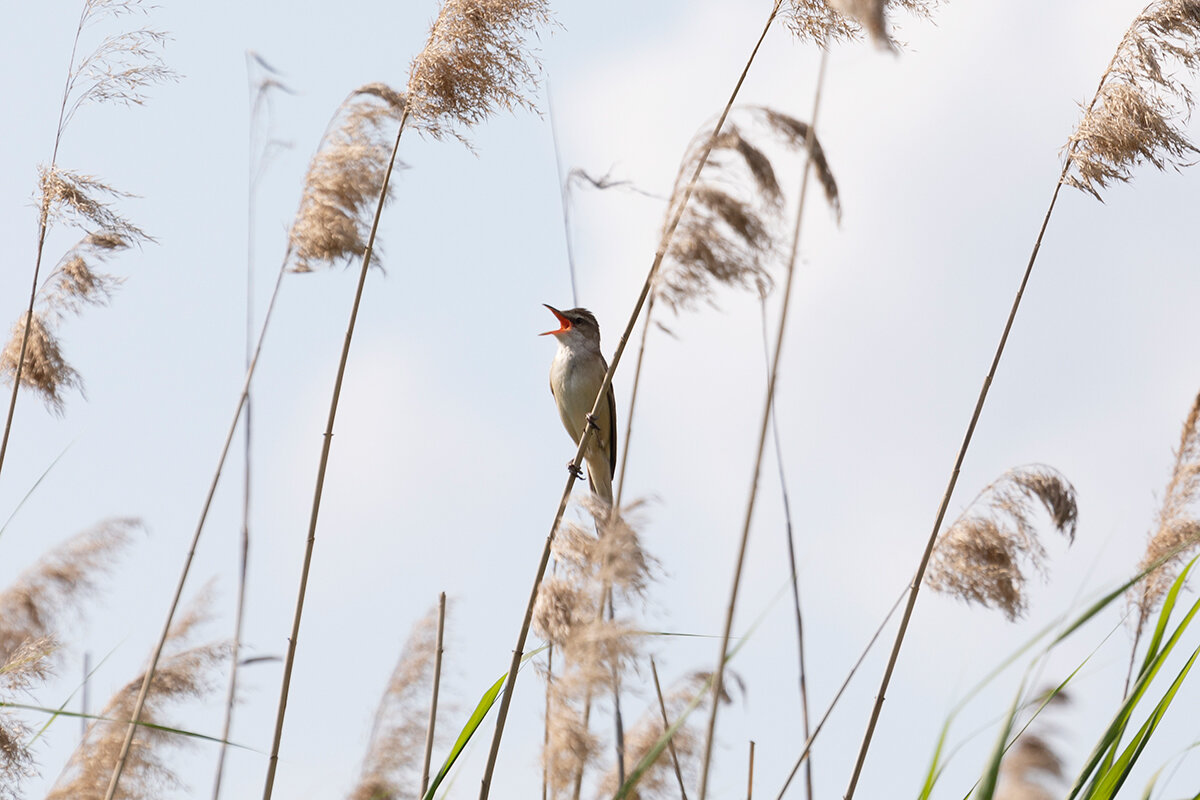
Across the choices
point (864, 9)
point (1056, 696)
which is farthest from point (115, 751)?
point (864, 9)

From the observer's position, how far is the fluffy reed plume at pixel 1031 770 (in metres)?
1.33

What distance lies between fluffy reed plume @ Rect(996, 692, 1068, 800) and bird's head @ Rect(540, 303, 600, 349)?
177 inches

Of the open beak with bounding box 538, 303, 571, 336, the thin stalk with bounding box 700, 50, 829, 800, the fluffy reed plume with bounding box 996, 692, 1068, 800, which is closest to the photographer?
the fluffy reed plume with bounding box 996, 692, 1068, 800

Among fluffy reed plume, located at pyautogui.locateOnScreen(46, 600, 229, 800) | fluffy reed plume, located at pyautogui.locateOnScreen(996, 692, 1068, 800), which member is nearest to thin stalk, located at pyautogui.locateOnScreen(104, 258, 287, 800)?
fluffy reed plume, located at pyautogui.locateOnScreen(46, 600, 229, 800)

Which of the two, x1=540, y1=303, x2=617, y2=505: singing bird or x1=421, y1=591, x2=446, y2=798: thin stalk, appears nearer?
x1=421, y1=591, x2=446, y2=798: thin stalk

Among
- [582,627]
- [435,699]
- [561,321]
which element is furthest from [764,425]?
[561,321]

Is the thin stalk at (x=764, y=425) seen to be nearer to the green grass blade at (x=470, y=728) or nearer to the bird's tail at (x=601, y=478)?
the green grass blade at (x=470, y=728)

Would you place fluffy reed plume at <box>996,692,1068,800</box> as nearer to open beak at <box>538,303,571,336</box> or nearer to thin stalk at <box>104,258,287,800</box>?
thin stalk at <box>104,258,287,800</box>

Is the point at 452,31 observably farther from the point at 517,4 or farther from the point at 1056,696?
the point at 1056,696

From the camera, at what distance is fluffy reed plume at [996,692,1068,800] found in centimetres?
133

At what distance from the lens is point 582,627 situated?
233 centimetres

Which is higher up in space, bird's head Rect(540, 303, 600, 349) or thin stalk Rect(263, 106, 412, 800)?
bird's head Rect(540, 303, 600, 349)

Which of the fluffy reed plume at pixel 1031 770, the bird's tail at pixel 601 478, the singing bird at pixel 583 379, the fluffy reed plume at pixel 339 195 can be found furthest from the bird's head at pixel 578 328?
the fluffy reed plume at pixel 1031 770

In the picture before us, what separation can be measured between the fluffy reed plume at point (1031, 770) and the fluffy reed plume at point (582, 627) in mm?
878
